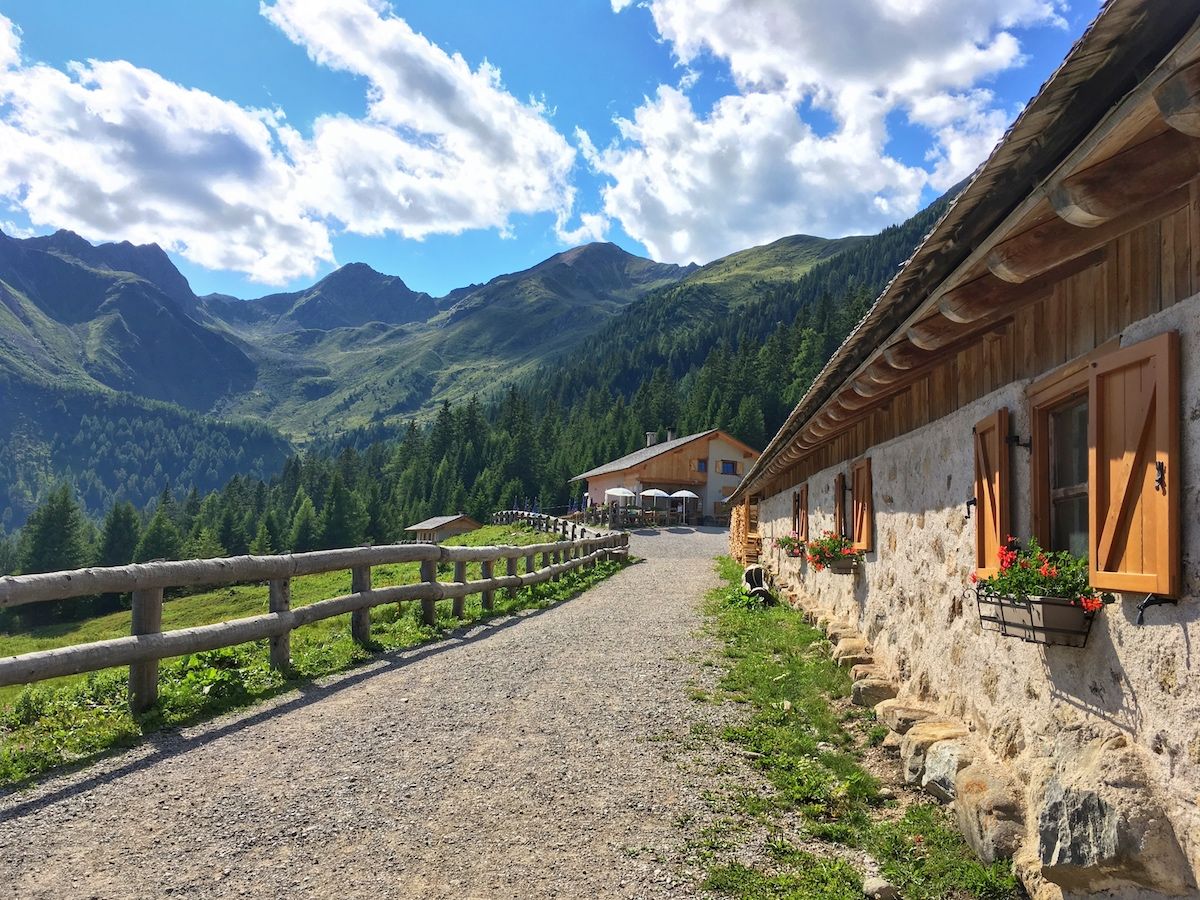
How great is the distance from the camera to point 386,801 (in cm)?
456

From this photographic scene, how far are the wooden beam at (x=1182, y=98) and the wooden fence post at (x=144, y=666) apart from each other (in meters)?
6.79

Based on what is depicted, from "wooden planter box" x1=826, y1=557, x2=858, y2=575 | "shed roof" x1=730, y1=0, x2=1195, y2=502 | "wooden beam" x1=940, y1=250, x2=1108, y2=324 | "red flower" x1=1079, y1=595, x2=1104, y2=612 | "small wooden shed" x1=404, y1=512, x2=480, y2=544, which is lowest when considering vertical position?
"small wooden shed" x1=404, y1=512, x2=480, y2=544

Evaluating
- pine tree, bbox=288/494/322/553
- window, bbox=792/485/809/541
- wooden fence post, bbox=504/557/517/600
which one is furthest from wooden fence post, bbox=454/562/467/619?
pine tree, bbox=288/494/322/553

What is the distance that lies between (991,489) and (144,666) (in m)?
6.36

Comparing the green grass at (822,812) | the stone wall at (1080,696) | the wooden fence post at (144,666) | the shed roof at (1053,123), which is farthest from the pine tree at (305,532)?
the shed roof at (1053,123)

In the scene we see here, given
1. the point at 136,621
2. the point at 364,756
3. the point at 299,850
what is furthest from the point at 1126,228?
the point at 136,621

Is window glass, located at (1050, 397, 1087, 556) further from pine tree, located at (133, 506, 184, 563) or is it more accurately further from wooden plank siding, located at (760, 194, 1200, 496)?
pine tree, located at (133, 506, 184, 563)

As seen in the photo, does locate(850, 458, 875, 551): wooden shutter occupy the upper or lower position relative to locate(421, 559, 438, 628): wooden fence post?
upper

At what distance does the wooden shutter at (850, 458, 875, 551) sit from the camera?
28.8ft

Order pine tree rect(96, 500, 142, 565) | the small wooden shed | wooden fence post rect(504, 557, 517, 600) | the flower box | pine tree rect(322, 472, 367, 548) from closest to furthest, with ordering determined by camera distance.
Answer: the flower box, wooden fence post rect(504, 557, 517, 600), the small wooden shed, pine tree rect(96, 500, 142, 565), pine tree rect(322, 472, 367, 548)

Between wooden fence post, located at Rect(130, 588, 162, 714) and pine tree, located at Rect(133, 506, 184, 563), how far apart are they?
7689 centimetres

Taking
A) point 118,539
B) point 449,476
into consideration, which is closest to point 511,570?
point 118,539

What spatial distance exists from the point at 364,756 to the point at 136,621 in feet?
7.57

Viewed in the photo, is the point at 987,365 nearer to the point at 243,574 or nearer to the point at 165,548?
the point at 243,574
